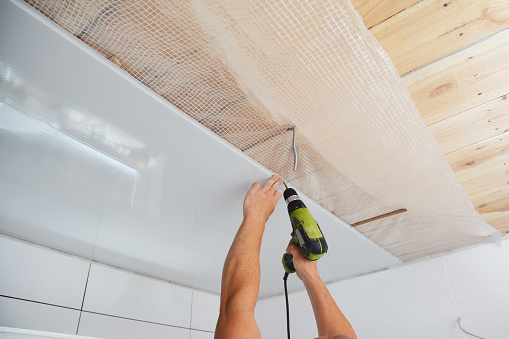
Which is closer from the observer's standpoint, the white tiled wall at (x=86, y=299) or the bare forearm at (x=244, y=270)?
the bare forearm at (x=244, y=270)

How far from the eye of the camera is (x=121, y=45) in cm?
88

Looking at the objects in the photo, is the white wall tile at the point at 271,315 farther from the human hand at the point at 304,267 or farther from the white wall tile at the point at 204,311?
the human hand at the point at 304,267

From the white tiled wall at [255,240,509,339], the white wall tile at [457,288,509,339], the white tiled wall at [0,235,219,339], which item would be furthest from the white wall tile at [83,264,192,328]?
the white wall tile at [457,288,509,339]

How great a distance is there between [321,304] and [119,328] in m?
1.03

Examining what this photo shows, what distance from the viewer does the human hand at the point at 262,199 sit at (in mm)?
1297

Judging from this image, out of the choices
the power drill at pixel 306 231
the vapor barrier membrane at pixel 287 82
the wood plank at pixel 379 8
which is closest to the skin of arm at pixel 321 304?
the power drill at pixel 306 231

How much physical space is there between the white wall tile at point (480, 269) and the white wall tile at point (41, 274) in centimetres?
185

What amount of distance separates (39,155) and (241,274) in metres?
0.72

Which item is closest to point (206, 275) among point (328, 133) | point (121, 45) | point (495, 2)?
point (328, 133)

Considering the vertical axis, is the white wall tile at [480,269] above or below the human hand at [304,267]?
above

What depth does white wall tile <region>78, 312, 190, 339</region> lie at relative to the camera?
1733 millimetres

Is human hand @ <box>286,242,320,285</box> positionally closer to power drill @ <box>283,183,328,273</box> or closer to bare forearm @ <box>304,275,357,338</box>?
bare forearm @ <box>304,275,357,338</box>

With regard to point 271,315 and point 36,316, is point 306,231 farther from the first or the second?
point 271,315

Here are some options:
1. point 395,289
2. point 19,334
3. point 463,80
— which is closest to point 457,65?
point 463,80
